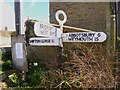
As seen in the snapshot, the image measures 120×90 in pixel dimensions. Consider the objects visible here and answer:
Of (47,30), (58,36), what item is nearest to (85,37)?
(58,36)

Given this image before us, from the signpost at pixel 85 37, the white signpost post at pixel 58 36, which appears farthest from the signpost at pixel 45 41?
the signpost at pixel 85 37

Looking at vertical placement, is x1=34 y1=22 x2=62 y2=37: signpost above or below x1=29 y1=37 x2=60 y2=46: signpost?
above

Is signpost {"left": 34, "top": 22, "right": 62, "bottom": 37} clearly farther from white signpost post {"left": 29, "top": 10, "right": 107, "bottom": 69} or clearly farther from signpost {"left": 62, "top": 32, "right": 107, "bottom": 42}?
→ signpost {"left": 62, "top": 32, "right": 107, "bottom": 42}

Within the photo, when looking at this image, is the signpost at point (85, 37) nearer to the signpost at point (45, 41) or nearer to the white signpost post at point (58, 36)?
the white signpost post at point (58, 36)

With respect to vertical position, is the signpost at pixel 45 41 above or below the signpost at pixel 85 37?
below

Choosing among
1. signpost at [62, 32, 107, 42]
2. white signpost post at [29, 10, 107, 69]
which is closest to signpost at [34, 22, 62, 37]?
white signpost post at [29, 10, 107, 69]

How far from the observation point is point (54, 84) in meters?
3.56

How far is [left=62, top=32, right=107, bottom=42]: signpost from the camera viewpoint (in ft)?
11.8

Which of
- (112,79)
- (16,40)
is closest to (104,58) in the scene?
(112,79)

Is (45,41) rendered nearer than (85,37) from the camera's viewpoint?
No

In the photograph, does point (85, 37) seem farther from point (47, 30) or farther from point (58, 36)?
point (47, 30)

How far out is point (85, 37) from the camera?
363 centimetres

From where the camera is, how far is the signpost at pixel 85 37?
11.8 ft

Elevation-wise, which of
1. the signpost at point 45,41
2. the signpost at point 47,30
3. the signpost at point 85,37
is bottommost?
the signpost at point 45,41
